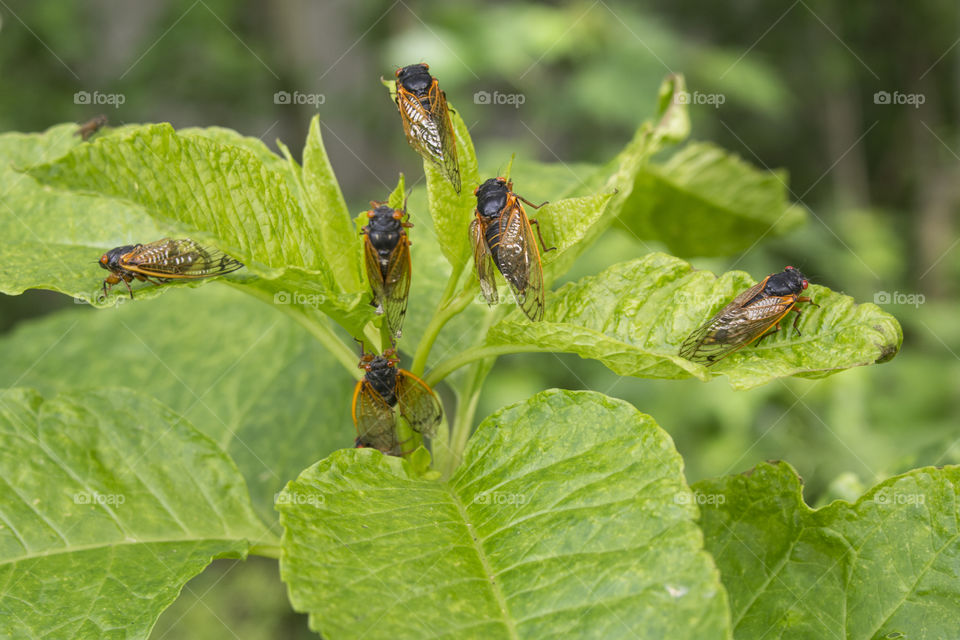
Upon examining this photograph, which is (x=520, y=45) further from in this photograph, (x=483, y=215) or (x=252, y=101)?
(x=483, y=215)

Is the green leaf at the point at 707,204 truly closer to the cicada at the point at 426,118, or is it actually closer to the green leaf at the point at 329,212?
the cicada at the point at 426,118

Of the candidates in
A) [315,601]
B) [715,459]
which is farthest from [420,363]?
[715,459]

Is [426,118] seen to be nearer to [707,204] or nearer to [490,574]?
[707,204]

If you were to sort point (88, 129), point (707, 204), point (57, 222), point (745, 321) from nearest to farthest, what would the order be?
1. point (745, 321)
2. point (57, 222)
3. point (707, 204)
4. point (88, 129)

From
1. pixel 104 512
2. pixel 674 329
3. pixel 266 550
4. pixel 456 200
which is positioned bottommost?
pixel 266 550

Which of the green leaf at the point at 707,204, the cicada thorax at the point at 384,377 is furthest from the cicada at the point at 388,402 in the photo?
the green leaf at the point at 707,204

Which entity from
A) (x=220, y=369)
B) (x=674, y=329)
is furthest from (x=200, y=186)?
(x=220, y=369)

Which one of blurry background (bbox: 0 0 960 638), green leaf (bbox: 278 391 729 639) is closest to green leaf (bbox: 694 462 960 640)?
green leaf (bbox: 278 391 729 639)
